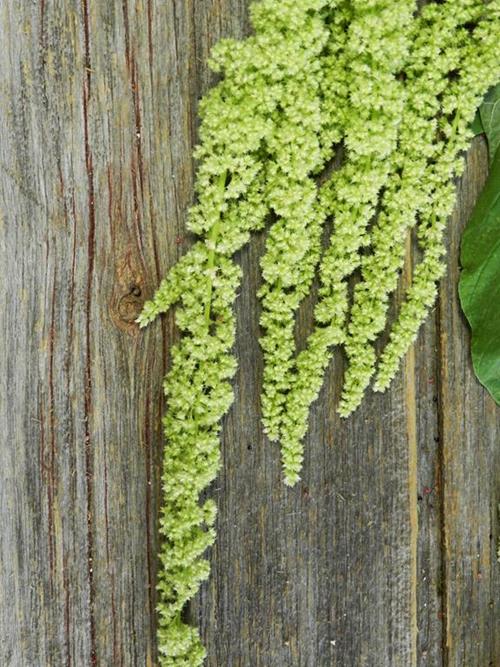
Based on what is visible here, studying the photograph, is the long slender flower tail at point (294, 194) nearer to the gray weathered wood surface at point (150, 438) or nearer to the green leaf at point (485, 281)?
the gray weathered wood surface at point (150, 438)

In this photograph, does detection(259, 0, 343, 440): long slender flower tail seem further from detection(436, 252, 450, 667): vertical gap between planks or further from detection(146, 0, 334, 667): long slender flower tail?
detection(436, 252, 450, 667): vertical gap between planks

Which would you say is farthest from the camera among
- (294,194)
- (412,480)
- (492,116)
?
(412,480)

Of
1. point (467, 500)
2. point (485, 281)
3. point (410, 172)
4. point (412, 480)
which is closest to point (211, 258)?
point (410, 172)

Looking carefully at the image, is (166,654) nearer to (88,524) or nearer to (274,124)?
(88,524)

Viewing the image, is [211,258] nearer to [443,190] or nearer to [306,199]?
[306,199]

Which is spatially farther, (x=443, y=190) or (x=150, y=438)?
(x=150, y=438)

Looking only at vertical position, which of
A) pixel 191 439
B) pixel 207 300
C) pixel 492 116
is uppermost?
pixel 492 116

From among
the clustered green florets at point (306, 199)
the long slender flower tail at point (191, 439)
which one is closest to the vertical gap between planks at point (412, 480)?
the clustered green florets at point (306, 199)

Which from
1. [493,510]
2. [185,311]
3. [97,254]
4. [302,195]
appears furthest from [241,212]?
[493,510]
